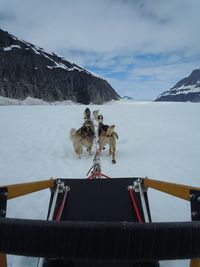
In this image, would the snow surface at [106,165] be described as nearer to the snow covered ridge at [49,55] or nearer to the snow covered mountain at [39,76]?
the snow covered mountain at [39,76]

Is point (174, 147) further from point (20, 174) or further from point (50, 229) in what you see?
point (50, 229)

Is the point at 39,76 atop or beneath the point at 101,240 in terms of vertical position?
atop

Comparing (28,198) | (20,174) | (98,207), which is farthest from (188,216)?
(20,174)

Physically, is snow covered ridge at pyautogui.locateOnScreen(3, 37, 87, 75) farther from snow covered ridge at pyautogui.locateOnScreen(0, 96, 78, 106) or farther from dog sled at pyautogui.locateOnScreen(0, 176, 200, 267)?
dog sled at pyautogui.locateOnScreen(0, 176, 200, 267)

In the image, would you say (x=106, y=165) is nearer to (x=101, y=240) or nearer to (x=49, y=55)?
(x=101, y=240)

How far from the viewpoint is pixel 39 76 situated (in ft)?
248

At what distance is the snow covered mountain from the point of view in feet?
226

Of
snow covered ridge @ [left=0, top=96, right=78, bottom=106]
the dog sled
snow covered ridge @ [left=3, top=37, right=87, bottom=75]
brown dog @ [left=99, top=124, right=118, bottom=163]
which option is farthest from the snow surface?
snow covered ridge @ [left=3, top=37, right=87, bottom=75]

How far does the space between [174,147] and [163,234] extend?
733 centimetres

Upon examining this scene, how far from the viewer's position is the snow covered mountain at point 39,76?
6881 cm

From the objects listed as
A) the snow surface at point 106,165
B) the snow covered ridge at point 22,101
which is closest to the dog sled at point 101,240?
the snow surface at point 106,165

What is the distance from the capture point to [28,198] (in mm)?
3826

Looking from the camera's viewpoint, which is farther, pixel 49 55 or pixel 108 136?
pixel 49 55

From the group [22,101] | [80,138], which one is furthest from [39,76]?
[80,138]
